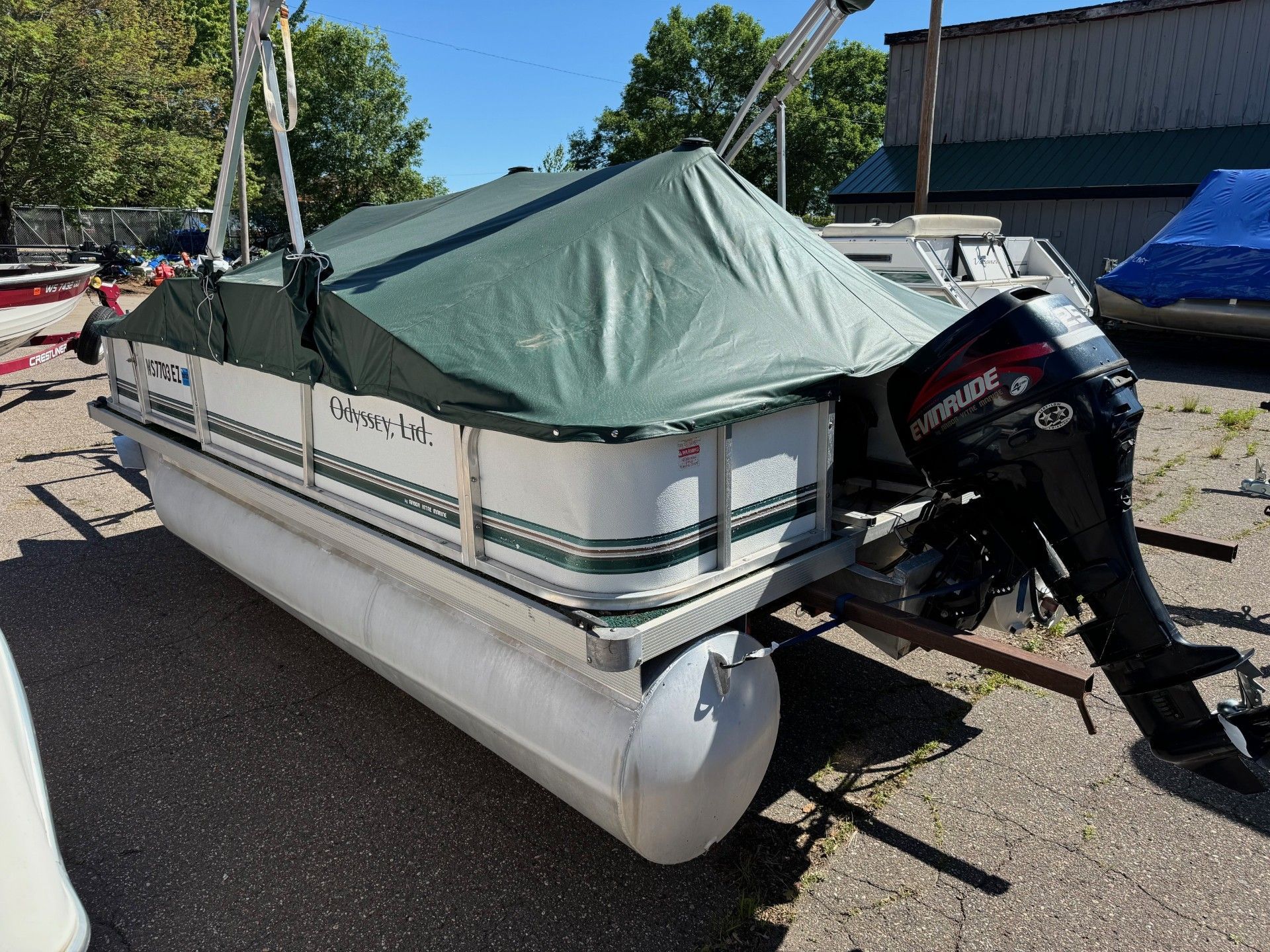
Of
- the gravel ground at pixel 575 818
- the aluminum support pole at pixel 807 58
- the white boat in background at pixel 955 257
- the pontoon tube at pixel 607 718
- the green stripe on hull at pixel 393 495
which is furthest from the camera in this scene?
the white boat in background at pixel 955 257

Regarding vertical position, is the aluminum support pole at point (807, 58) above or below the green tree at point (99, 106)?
below

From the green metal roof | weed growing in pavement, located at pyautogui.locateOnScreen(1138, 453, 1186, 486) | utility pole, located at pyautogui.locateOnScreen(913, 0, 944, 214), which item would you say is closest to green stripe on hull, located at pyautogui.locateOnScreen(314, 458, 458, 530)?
weed growing in pavement, located at pyautogui.locateOnScreen(1138, 453, 1186, 486)

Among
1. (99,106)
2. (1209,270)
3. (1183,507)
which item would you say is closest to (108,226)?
(99,106)

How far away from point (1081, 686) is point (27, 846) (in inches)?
107

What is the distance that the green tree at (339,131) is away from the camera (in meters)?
35.8

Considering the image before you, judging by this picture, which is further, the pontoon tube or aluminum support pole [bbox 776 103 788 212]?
aluminum support pole [bbox 776 103 788 212]

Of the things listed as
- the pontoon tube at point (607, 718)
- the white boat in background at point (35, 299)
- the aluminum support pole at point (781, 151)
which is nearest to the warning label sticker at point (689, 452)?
the pontoon tube at point (607, 718)

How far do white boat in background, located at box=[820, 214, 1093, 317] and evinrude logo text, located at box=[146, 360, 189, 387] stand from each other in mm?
7456

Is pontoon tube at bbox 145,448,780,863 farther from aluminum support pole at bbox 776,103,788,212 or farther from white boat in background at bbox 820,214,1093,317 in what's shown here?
white boat in background at bbox 820,214,1093,317

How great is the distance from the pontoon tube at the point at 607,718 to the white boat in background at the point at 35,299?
8545 millimetres

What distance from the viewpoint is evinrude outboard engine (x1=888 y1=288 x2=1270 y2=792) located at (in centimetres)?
253

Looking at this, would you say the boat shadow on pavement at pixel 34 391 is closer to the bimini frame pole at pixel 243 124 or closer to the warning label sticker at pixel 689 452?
the bimini frame pole at pixel 243 124

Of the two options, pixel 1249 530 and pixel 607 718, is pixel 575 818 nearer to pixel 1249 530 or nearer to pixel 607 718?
pixel 607 718

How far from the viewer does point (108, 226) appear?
88.5 feet
